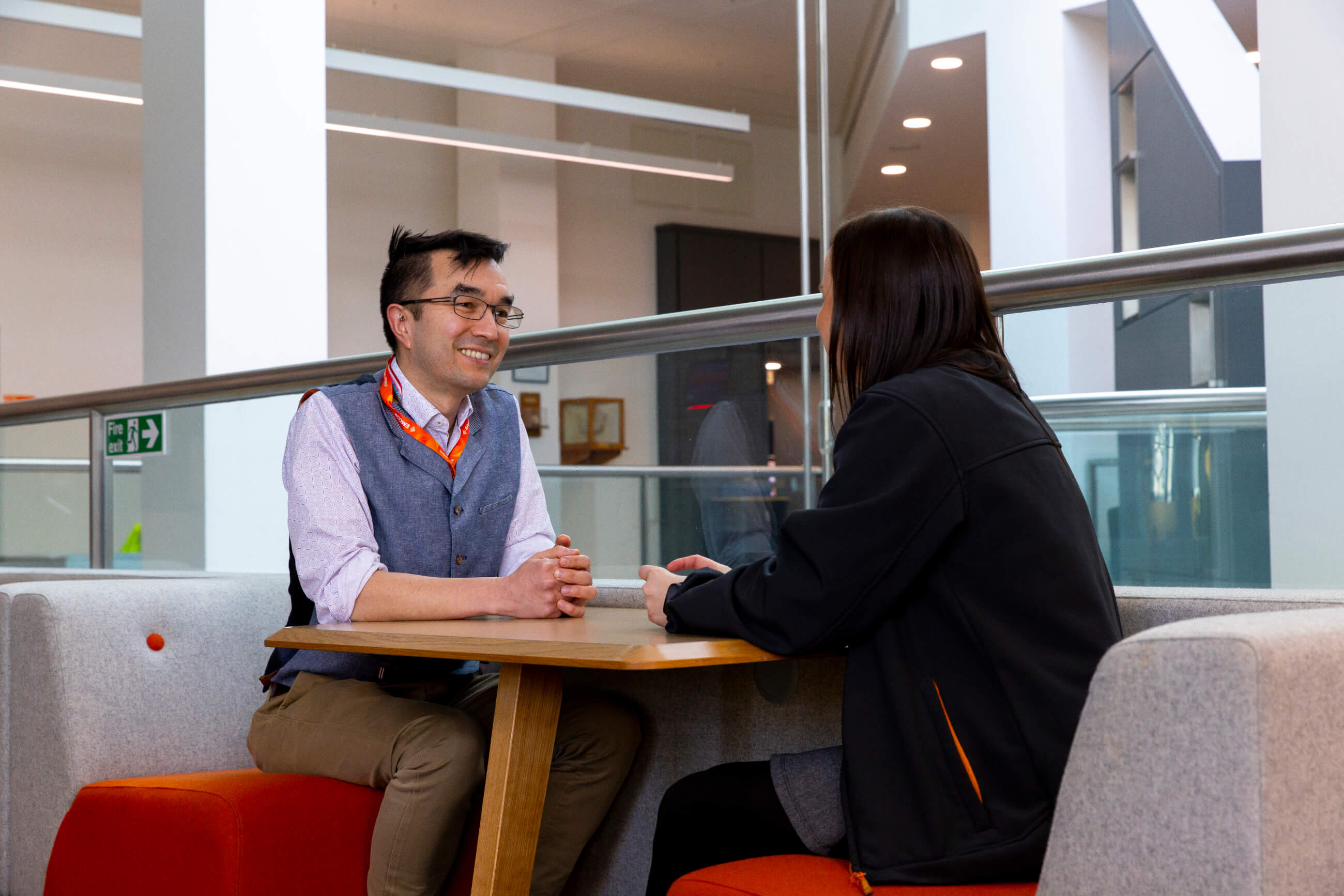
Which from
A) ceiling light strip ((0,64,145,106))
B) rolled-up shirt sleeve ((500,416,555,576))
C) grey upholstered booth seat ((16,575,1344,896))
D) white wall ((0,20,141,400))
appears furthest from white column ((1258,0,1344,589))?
white wall ((0,20,141,400))

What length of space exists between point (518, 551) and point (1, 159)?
308 inches

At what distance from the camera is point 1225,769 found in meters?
0.88

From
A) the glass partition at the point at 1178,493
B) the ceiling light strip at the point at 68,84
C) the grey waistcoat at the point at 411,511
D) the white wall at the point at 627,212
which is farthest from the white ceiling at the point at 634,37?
the grey waistcoat at the point at 411,511

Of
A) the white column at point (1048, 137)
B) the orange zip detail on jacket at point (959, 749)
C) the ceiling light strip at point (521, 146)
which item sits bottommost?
the orange zip detail on jacket at point (959, 749)

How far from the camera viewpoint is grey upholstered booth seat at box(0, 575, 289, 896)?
6.89 ft

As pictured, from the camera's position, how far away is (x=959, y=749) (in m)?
1.30

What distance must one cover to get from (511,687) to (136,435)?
2.51m

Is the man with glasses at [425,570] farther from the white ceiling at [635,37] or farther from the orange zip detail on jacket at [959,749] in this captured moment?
the white ceiling at [635,37]

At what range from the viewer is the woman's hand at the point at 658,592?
1.59m

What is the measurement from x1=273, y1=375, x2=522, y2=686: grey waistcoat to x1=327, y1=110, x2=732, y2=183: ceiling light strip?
6.73m

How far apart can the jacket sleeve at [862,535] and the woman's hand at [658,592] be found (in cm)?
19

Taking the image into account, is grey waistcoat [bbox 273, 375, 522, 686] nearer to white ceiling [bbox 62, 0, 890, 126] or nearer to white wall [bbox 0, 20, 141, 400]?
white ceiling [bbox 62, 0, 890, 126]

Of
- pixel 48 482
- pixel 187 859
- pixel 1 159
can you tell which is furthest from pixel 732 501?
pixel 1 159

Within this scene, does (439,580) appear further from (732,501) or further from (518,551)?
(732,501)
